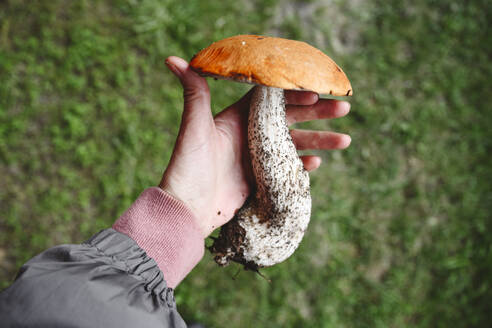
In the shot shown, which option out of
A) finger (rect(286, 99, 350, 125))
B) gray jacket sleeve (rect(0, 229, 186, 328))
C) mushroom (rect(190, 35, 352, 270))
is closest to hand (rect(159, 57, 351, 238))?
finger (rect(286, 99, 350, 125))

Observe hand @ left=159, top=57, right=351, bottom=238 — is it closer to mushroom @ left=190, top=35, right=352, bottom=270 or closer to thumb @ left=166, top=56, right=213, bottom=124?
thumb @ left=166, top=56, right=213, bottom=124

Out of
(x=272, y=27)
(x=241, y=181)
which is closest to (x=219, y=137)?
(x=241, y=181)

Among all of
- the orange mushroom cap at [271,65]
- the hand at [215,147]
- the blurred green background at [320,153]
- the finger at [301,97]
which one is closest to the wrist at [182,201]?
the hand at [215,147]

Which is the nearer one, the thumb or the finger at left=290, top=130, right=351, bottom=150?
the thumb

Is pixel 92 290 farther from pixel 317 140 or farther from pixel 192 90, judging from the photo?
pixel 317 140

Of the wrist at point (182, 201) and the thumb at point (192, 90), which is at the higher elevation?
the thumb at point (192, 90)

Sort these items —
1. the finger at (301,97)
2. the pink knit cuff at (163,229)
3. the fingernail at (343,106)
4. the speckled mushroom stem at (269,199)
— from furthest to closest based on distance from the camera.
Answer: the fingernail at (343,106)
the finger at (301,97)
the speckled mushroom stem at (269,199)
the pink knit cuff at (163,229)

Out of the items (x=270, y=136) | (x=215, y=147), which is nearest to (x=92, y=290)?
(x=215, y=147)

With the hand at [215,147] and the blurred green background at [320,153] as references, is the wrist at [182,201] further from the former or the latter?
the blurred green background at [320,153]
